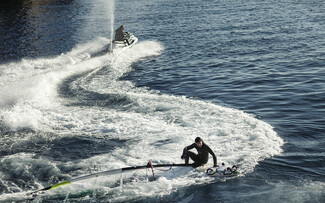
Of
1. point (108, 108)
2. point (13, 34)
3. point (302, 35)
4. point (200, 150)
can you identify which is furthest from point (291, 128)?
point (13, 34)

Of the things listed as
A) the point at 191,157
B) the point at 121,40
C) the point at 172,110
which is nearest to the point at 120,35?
the point at 121,40

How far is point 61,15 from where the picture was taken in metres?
64.9

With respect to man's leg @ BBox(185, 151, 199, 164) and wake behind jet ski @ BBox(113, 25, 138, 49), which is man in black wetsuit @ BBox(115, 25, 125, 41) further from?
man's leg @ BBox(185, 151, 199, 164)

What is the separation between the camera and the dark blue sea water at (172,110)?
44.4ft

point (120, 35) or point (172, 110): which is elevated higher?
point (120, 35)

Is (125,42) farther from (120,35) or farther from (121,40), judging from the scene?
(120,35)

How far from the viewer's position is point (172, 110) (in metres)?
21.2

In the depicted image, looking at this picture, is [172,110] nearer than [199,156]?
No

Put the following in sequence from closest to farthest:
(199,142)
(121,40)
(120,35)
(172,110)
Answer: (199,142), (172,110), (120,35), (121,40)

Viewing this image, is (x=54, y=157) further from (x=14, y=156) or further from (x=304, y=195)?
(x=304, y=195)

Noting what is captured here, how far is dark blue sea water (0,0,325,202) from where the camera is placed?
1355 centimetres

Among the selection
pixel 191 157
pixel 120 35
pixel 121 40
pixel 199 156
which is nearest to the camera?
pixel 199 156

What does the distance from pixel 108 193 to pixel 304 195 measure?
7.23m

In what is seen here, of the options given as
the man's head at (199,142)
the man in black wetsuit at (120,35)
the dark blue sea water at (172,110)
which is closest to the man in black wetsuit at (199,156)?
the man's head at (199,142)
